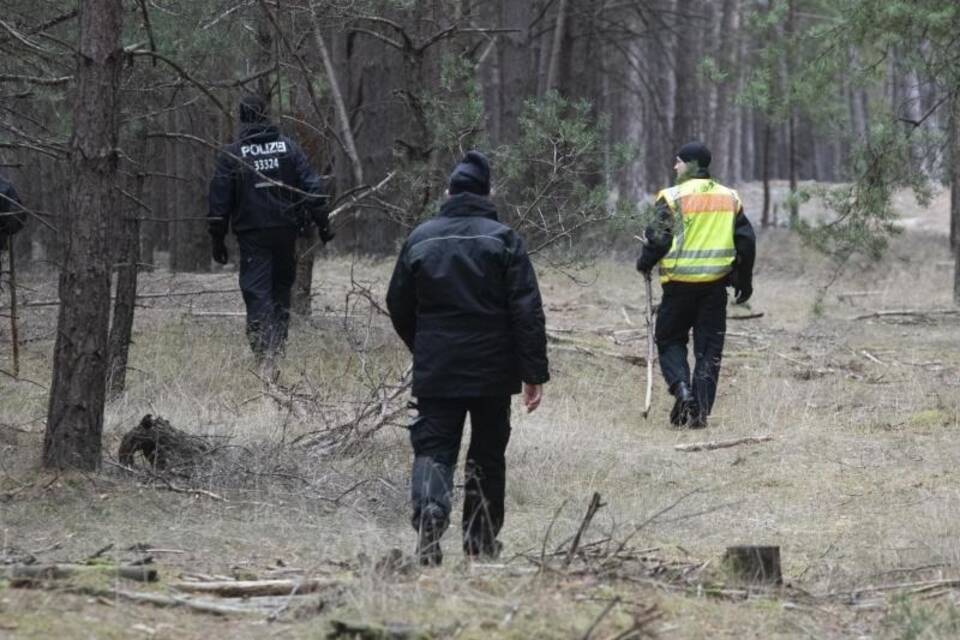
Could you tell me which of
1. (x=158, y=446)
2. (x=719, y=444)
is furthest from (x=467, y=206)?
(x=719, y=444)

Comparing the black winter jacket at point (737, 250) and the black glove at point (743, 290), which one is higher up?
the black winter jacket at point (737, 250)

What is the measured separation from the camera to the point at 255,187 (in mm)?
11477

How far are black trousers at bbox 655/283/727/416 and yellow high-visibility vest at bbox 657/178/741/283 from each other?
16 centimetres

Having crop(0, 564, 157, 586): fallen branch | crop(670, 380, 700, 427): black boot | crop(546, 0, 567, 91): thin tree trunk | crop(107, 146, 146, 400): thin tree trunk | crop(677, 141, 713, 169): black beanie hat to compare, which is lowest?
crop(670, 380, 700, 427): black boot

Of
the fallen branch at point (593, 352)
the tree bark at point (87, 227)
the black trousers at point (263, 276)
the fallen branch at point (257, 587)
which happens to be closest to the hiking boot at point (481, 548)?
the fallen branch at point (257, 587)

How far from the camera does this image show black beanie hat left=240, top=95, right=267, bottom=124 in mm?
10836

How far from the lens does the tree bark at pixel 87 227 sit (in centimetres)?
738

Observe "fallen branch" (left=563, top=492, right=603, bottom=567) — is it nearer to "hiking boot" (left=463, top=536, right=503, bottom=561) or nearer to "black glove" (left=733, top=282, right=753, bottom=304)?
"hiking boot" (left=463, top=536, right=503, bottom=561)

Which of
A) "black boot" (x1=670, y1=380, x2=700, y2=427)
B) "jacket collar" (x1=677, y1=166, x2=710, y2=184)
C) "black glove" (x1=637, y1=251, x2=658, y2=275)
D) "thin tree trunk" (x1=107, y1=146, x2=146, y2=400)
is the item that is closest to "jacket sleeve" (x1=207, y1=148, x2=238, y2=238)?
"thin tree trunk" (x1=107, y1=146, x2=146, y2=400)

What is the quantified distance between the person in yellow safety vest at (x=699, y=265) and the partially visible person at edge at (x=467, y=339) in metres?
4.63

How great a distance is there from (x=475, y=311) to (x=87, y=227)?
212 centimetres

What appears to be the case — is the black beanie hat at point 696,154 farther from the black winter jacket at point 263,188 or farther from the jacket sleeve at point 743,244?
the black winter jacket at point 263,188

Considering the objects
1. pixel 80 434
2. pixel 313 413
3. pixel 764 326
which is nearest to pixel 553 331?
pixel 764 326

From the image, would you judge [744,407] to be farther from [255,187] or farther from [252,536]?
[252,536]
